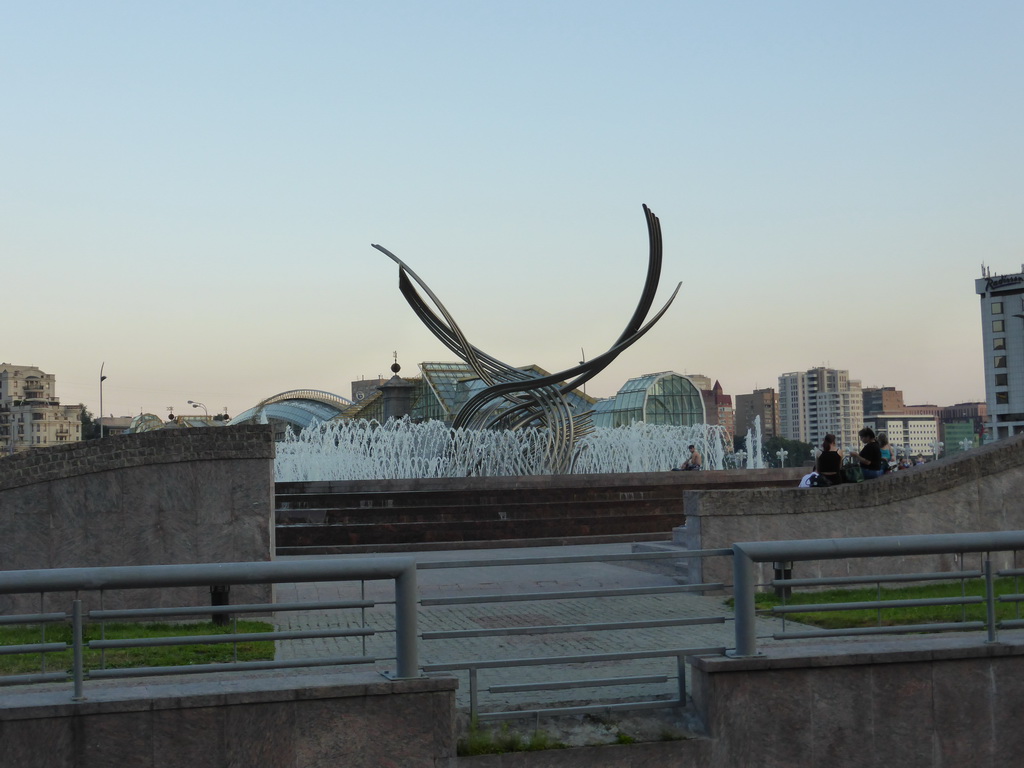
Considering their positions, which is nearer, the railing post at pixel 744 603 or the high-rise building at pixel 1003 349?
Answer: the railing post at pixel 744 603

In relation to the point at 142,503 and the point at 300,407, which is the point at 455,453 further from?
the point at 300,407

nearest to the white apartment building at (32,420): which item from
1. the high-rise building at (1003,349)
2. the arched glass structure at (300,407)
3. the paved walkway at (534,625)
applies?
the arched glass structure at (300,407)

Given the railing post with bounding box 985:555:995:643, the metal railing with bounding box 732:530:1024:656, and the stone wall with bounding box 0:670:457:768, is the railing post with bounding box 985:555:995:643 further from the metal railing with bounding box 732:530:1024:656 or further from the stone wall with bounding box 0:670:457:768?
the stone wall with bounding box 0:670:457:768

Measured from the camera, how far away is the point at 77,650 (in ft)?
17.0

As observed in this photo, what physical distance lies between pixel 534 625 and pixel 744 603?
2.18 meters

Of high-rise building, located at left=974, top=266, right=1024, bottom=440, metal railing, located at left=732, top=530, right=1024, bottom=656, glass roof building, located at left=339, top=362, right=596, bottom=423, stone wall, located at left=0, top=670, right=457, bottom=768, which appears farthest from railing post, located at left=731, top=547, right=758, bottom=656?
high-rise building, located at left=974, top=266, right=1024, bottom=440

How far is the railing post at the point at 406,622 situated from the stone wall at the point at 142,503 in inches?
202

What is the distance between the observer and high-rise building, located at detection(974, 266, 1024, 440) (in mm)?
104750

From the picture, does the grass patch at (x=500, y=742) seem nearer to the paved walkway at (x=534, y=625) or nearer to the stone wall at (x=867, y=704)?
the paved walkway at (x=534, y=625)

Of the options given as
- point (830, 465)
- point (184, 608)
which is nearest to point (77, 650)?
point (184, 608)

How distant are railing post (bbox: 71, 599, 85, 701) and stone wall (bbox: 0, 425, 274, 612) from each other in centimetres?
521

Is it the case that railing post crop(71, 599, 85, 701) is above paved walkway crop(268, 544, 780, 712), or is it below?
above

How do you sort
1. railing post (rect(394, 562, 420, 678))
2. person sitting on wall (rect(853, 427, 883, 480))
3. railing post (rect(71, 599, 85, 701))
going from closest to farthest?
railing post (rect(71, 599, 85, 701))
railing post (rect(394, 562, 420, 678))
person sitting on wall (rect(853, 427, 883, 480))

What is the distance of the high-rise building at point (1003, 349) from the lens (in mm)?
104750
